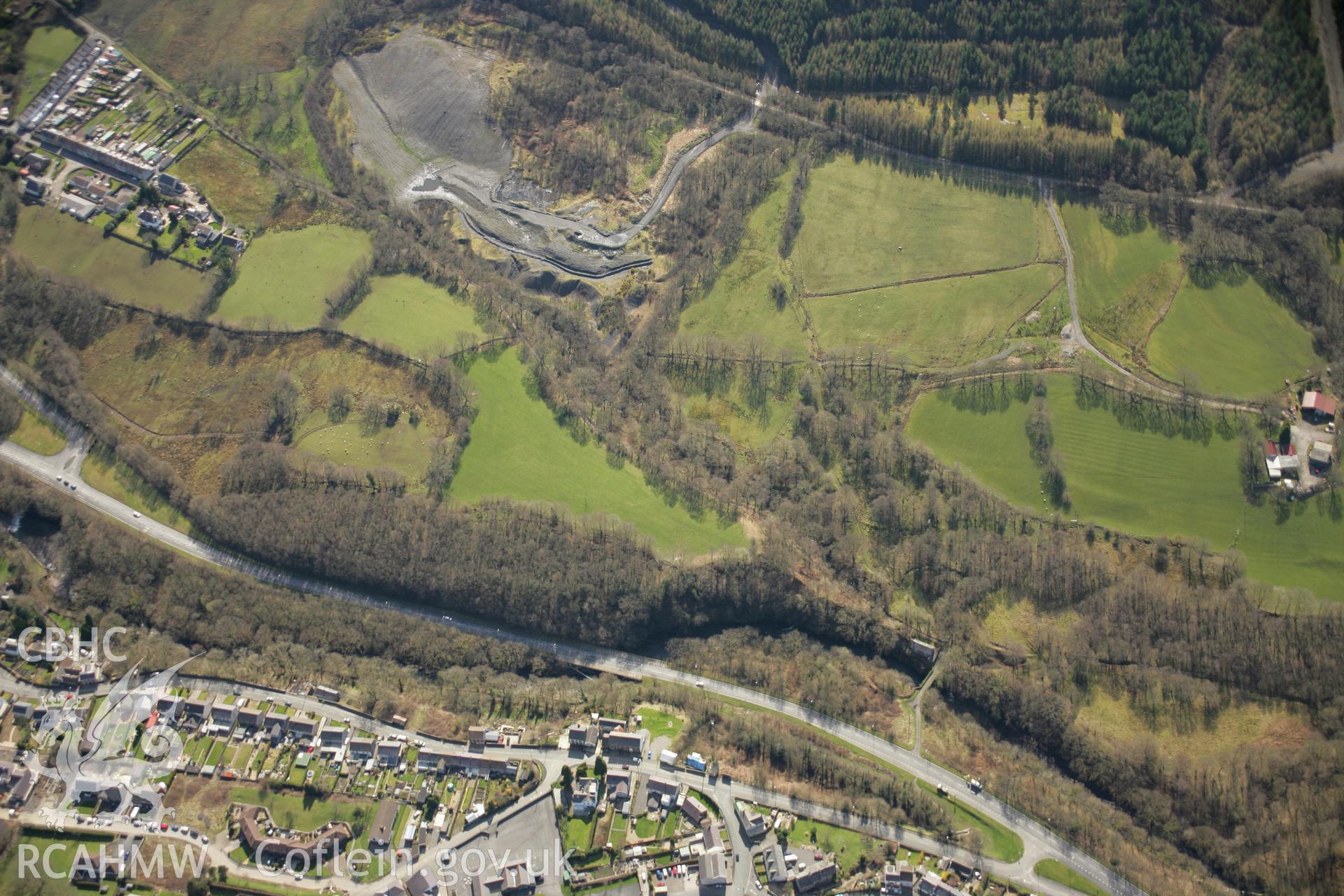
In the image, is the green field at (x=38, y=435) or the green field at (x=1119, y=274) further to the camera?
the green field at (x=1119, y=274)

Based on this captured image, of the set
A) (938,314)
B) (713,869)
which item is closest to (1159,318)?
(938,314)

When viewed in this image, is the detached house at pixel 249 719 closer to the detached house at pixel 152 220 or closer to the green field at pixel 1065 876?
the detached house at pixel 152 220

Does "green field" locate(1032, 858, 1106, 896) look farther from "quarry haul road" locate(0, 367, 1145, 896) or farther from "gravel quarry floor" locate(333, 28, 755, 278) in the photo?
"gravel quarry floor" locate(333, 28, 755, 278)

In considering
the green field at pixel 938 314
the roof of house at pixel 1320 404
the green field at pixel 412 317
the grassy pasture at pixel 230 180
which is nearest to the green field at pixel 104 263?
the grassy pasture at pixel 230 180

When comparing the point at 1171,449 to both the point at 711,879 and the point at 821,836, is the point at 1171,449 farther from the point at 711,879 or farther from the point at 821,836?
the point at 711,879

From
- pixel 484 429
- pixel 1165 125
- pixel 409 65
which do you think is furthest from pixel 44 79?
pixel 1165 125

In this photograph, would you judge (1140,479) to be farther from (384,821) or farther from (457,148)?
(457,148)

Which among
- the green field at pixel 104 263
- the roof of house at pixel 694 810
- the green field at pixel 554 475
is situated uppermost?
the green field at pixel 104 263
